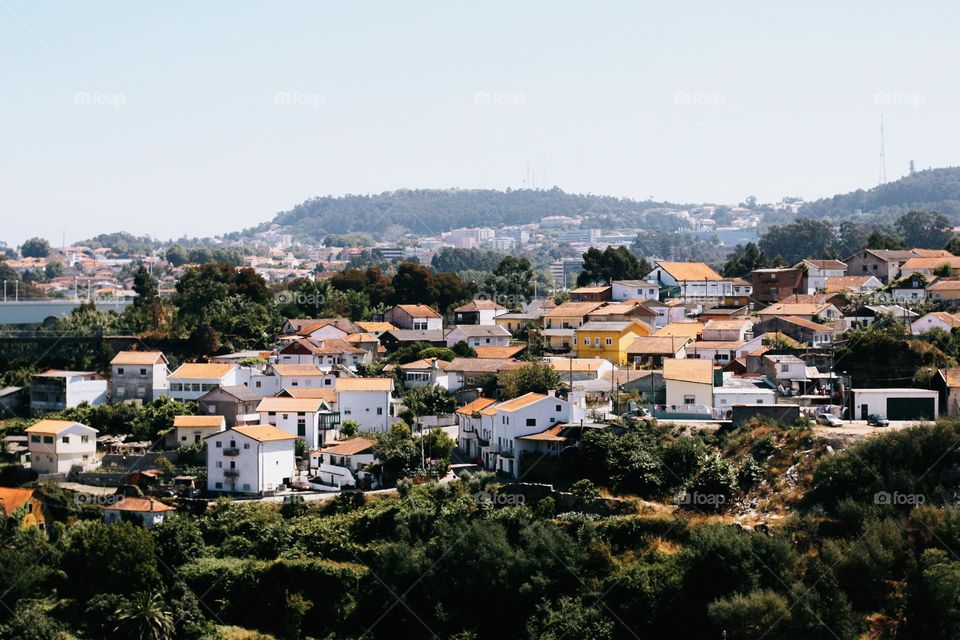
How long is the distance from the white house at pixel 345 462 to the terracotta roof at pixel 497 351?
6.58 m

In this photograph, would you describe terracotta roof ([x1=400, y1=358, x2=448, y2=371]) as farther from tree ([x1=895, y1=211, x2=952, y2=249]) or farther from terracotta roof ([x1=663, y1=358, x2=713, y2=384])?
tree ([x1=895, y1=211, x2=952, y2=249])

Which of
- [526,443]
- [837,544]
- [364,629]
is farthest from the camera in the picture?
[526,443]

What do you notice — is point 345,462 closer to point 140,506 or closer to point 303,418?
point 303,418

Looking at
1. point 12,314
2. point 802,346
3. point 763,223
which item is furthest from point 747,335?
point 763,223

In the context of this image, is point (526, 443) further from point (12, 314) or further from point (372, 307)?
point (12, 314)

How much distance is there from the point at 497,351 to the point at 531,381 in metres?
4.75

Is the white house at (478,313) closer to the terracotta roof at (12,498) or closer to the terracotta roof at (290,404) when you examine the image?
the terracotta roof at (290,404)

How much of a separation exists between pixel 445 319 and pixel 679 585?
18108mm

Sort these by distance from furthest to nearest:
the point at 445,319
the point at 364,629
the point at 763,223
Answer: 1. the point at 763,223
2. the point at 445,319
3. the point at 364,629

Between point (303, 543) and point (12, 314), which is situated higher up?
point (12, 314)

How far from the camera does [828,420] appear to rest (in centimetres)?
2222

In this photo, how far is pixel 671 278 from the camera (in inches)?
1518

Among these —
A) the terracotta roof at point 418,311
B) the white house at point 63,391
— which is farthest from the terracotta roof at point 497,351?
the white house at point 63,391

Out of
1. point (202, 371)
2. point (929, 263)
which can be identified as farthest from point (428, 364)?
point (929, 263)
